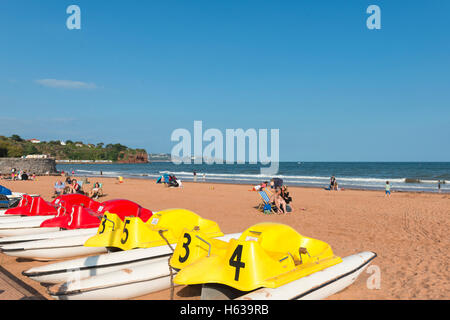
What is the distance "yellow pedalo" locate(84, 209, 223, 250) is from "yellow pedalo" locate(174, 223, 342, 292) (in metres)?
1.04

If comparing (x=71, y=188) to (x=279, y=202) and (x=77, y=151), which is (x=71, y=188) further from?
(x=77, y=151)

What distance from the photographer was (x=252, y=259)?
3.44 metres

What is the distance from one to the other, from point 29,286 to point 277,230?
3756mm

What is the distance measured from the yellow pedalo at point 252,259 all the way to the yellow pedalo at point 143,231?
3.43 ft

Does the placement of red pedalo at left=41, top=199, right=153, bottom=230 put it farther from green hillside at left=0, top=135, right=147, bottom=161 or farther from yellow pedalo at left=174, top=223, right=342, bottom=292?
green hillside at left=0, top=135, right=147, bottom=161

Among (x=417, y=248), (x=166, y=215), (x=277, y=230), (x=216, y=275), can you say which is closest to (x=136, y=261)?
(x=166, y=215)

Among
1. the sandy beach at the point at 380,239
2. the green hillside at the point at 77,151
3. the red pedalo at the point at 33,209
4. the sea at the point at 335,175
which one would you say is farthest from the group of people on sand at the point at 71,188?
the green hillside at the point at 77,151

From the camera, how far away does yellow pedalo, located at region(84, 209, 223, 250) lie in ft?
17.2

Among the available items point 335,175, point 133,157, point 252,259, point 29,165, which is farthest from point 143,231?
point 133,157

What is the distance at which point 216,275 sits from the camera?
347cm

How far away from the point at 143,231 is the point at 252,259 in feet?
8.13
